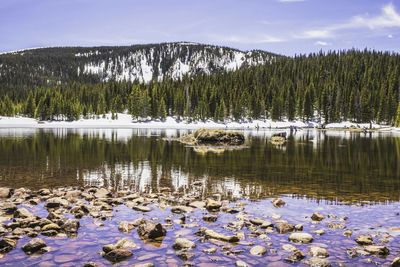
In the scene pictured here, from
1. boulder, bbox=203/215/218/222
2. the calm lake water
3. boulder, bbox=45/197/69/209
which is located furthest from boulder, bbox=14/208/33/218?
the calm lake water

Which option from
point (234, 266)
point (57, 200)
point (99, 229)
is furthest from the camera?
point (57, 200)

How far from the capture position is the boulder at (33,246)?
13.8m

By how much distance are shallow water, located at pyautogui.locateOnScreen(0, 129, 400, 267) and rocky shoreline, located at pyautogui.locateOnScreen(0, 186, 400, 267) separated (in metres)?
0.08

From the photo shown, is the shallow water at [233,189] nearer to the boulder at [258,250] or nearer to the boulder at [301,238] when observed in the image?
the boulder at [258,250]

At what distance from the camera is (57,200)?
20453 mm

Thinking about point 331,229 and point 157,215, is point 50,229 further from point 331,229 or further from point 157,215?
point 331,229

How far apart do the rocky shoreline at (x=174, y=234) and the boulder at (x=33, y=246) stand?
3cm

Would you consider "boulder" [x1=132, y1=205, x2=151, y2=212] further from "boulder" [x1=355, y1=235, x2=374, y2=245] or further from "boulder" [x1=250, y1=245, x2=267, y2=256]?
"boulder" [x1=355, y1=235, x2=374, y2=245]

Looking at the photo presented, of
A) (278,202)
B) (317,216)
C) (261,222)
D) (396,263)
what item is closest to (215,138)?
(278,202)

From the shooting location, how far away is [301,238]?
50.0 ft

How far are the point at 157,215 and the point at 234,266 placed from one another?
6.75 meters

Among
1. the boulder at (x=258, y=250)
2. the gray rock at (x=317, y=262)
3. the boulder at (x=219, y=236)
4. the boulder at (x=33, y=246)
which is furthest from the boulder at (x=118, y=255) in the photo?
the gray rock at (x=317, y=262)

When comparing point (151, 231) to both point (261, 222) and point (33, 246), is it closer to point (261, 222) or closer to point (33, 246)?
point (33, 246)

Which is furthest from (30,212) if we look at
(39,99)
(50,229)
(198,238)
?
(39,99)
